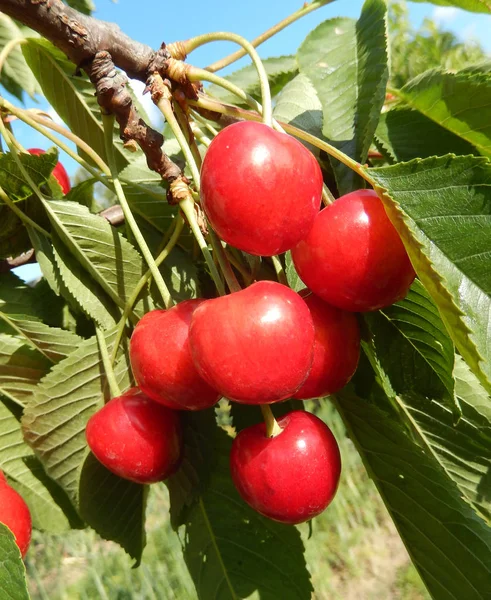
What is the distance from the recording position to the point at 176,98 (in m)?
0.78

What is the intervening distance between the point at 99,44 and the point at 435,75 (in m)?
0.48

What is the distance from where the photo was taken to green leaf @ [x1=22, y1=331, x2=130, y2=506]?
85cm

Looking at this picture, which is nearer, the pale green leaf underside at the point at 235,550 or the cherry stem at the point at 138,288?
the cherry stem at the point at 138,288

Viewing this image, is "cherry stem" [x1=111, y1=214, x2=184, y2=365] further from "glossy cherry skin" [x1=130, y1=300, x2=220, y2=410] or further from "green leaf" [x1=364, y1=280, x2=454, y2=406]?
"green leaf" [x1=364, y1=280, x2=454, y2=406]

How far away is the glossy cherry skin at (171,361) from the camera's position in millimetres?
625

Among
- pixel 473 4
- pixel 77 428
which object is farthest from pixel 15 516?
pixel 473 4

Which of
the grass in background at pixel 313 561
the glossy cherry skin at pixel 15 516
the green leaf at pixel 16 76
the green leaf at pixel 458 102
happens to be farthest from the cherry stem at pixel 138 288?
the grass in background at pixel 313 561

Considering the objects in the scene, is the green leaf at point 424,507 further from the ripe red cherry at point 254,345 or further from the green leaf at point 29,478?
the green leaf at point 29,478

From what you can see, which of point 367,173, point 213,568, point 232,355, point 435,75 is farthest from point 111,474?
point 435,75

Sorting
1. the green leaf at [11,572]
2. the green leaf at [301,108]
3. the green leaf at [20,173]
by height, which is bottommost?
the green leaf at [11,572]

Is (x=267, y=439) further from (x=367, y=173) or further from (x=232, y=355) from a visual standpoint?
(x=367, y=173)

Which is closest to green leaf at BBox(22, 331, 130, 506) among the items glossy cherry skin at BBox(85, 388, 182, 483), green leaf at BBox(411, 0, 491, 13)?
glossy cherry skin at BBox(85, 388, 182, 483)

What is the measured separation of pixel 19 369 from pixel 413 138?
71cm

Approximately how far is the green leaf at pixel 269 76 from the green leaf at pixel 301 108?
0.64 feet
